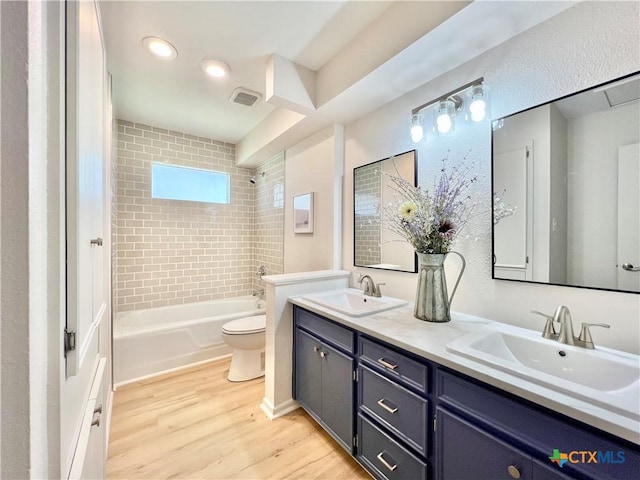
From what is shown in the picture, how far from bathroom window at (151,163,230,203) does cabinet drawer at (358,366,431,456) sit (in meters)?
3.11

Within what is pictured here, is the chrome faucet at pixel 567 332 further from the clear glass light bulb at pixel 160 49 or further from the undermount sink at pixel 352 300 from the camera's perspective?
the clear glass light bulb at pixel 160 49

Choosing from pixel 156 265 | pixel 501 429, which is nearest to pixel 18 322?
pixel 501 429

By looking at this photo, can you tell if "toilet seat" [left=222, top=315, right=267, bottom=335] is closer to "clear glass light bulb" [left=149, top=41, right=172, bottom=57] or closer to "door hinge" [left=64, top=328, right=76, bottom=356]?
"door hinge" [left=64, top=328, right=76, bottom=356]

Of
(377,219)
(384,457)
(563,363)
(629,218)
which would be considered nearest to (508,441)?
(563,363)

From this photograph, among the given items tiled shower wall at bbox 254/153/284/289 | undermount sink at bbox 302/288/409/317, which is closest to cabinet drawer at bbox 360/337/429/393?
undermount sink at bbox 302/288/409/317

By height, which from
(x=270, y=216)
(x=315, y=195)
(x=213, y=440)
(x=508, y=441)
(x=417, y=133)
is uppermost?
(x=417, y=133)

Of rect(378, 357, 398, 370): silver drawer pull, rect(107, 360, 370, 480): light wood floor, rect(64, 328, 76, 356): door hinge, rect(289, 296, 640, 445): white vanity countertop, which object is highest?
rect(64, 328, 76, 356): door hinge

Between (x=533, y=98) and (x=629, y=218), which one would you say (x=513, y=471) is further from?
(x=533, y=98)

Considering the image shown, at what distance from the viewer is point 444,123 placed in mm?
1603

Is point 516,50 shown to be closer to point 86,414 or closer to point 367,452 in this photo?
point 367,452

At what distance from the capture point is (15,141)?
1.54ft

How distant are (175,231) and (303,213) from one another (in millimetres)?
1765

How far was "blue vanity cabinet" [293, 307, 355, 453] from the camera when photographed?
153 centimetres

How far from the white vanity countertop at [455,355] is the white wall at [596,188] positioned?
52 cm
